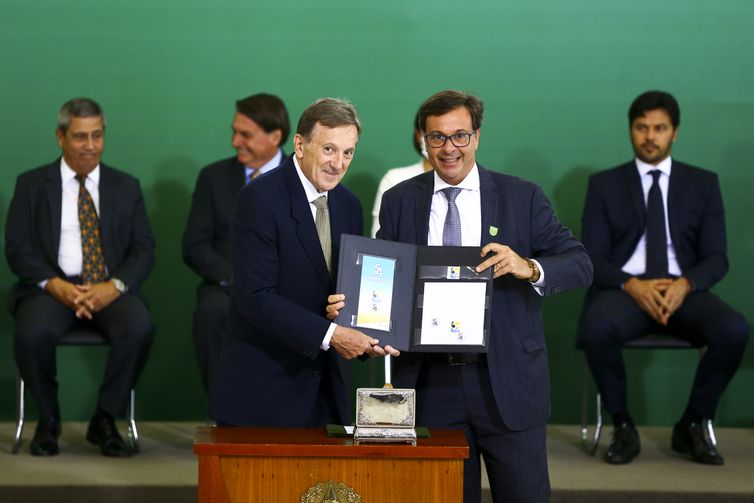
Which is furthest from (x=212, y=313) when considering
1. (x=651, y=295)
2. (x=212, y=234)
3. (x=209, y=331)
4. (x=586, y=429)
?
(x=651, y=295)

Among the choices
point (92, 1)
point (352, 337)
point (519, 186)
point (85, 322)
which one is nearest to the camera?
point (352, 337)

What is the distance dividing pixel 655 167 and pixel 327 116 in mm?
2658

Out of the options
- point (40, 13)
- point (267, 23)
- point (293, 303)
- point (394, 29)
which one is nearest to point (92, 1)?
point (40, 13)

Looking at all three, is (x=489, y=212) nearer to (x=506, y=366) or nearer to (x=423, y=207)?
(x=423, y=207)

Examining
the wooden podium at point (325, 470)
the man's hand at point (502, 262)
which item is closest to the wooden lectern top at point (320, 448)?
the wooden podium at point (325, 470)

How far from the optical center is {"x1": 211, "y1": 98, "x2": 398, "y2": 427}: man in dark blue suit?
9.72 ft

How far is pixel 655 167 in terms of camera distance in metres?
5.22

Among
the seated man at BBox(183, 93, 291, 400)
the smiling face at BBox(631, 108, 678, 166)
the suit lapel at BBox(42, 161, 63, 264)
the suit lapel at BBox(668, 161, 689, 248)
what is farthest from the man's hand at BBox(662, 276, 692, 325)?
the suit lapel at BBox(42, 161, 63, 264)

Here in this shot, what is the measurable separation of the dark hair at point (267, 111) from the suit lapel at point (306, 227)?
2230 mm

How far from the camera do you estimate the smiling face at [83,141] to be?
5.17m

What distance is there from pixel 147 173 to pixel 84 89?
0.54 metres

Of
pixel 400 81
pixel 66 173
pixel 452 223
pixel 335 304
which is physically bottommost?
pixel 335 304

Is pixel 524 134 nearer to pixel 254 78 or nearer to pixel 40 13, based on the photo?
pixel 254 78

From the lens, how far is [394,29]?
5793 millimetres
